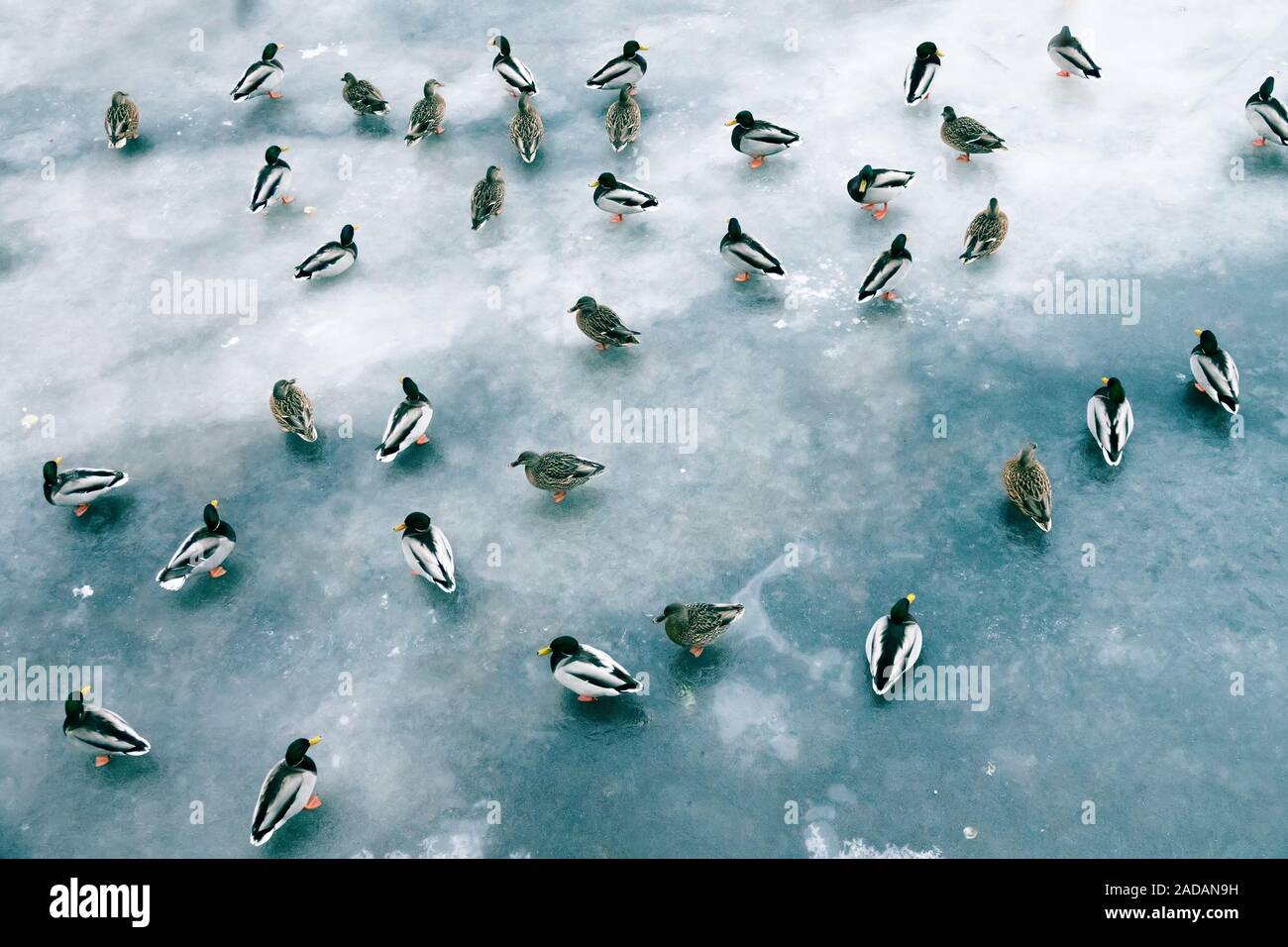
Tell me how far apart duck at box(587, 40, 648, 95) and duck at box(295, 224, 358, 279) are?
3.84 m

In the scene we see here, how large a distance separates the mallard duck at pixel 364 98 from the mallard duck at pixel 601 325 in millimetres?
4882

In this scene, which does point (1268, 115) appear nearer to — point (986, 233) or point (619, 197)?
point (986, 233)

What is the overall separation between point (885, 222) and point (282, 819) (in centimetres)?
815

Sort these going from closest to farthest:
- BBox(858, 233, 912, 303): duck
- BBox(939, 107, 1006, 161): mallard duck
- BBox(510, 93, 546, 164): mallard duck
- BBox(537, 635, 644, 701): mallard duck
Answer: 1. BBox(537, 635, 644, 701): mallard duck
2. BBox(858, 233, 912, 303): duck
3. BBox(939, 107, 1006, 161): mallard duck
4. BBox(510, 93, 546, 164): mallard duck

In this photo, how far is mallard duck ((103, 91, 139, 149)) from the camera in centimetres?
1350

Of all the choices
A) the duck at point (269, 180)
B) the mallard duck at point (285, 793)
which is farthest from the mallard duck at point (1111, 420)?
the duck at point (269, 180)

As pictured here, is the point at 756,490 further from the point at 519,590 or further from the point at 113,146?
the point at 113,146

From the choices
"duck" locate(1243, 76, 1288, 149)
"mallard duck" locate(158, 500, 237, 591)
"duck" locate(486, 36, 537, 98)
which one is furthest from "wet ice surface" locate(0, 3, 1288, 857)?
"duck" locate(486, 36, 537, 98)

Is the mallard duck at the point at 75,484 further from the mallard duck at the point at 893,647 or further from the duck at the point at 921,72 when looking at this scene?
the duck at the point at 921,72

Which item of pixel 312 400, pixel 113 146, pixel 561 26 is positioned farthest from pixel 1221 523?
pixel 113 146

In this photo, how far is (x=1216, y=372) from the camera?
9.34 meters

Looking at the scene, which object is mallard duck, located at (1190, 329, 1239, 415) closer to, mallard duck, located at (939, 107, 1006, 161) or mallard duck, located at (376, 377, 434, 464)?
mallard duck, located at (939, 107, 1006, 161)

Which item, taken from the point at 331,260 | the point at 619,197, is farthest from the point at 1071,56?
the point at 331,260

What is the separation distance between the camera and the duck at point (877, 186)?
11445 millimetres
